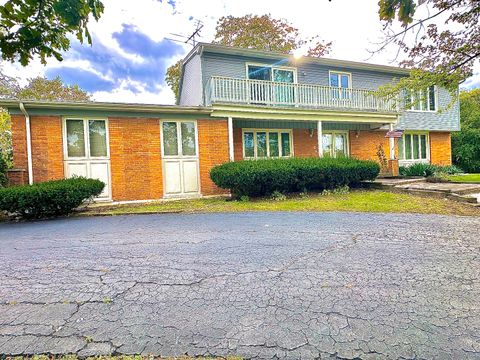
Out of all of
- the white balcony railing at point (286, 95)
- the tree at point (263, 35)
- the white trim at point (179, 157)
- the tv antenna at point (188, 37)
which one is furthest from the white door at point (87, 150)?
the tree at point (263, 35)

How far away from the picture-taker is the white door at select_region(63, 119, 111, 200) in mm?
10109

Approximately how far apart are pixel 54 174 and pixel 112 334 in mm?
9442

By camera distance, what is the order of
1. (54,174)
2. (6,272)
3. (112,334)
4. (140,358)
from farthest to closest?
(54,174)
(6,272)
(112,334)
(140,358)

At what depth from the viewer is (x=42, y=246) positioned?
502cm

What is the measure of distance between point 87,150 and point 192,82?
266 inches

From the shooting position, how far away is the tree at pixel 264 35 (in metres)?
23.3

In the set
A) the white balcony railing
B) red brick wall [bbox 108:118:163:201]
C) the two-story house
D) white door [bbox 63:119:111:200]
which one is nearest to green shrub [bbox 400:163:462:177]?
the two-story house

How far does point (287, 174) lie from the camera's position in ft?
33.8

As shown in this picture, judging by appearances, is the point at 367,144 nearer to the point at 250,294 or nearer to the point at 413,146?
the point at 413,146

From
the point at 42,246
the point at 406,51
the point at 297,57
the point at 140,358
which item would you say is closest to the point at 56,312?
the point at 140,358

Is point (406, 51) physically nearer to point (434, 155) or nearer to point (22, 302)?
point (22, 302)

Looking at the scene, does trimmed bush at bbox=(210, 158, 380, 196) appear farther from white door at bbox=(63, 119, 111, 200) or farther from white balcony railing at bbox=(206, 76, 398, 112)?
white door at bbox=(63, 119, 111, 200)

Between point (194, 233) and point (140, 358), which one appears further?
point (194, 233)

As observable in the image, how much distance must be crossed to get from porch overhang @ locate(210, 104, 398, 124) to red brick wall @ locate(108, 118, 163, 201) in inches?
106
